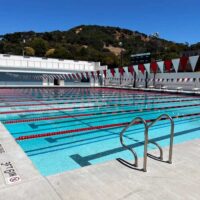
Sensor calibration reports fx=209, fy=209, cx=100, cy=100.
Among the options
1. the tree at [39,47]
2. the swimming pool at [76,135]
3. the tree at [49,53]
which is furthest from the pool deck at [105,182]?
the tree at [39,47]

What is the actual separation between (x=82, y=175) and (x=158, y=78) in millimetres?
21140

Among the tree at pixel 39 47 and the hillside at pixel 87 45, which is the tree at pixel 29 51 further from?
the tree at pixel 39 47

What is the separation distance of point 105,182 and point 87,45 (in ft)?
246

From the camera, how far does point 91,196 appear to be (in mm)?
2064

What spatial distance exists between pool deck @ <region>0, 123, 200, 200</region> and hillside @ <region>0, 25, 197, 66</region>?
133 feet

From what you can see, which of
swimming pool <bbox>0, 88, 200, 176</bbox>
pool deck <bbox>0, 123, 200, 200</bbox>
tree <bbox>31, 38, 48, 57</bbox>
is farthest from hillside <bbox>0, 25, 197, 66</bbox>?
pool deck <bbox>0, 123, 200, 200</bbox>

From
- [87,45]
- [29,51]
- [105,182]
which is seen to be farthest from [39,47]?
[105,182]

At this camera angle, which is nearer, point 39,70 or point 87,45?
point 39,70

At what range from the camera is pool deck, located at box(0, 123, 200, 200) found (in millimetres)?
2074

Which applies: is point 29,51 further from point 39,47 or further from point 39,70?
point 39,70

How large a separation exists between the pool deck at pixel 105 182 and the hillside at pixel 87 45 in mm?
40532

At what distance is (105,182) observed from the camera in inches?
91.7

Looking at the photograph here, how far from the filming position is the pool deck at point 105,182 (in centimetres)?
207

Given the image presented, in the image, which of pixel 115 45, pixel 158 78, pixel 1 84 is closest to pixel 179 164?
pixel 158 78
